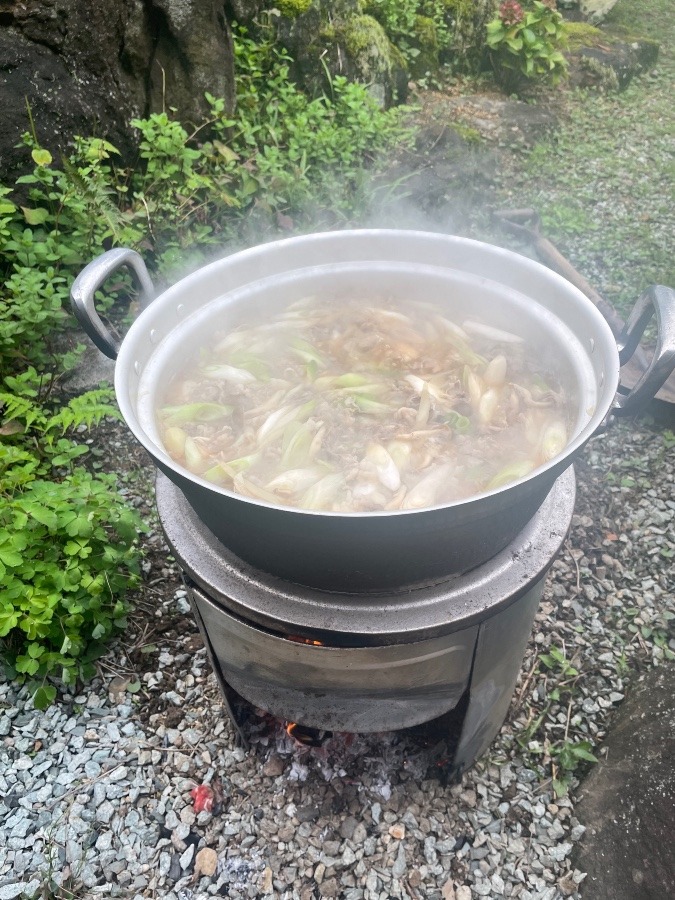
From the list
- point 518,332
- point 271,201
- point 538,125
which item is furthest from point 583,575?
point 538,125

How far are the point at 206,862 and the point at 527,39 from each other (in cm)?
979

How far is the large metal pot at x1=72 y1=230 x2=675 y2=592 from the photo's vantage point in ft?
5.93

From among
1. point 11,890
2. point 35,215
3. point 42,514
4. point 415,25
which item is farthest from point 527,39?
point 11,890

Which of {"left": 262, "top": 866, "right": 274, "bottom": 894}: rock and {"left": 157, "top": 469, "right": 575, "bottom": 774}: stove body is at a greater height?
{"left": 157, "top": 469, "right": 575, "bottom": 774}: stove body

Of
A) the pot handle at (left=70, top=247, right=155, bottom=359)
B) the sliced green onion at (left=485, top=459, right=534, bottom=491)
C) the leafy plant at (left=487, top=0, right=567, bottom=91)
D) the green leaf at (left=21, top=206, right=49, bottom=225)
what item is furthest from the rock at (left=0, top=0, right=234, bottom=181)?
the leafy plant at (left=487, top=0, right=567, bottom=91)

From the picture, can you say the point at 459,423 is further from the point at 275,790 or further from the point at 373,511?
the point at 275,790

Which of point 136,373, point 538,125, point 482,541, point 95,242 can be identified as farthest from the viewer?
point 538,125

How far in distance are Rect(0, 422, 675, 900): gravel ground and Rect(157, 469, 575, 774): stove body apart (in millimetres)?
547

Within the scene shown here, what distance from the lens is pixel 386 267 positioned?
3010 mm

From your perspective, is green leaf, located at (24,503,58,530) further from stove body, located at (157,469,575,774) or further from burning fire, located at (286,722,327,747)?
burning fire, located at (286,722,327,747)

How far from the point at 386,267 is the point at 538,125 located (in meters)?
6.84

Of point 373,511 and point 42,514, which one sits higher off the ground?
point 373,511

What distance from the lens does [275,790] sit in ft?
10.4

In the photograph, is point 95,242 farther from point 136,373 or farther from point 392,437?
point 392,437
